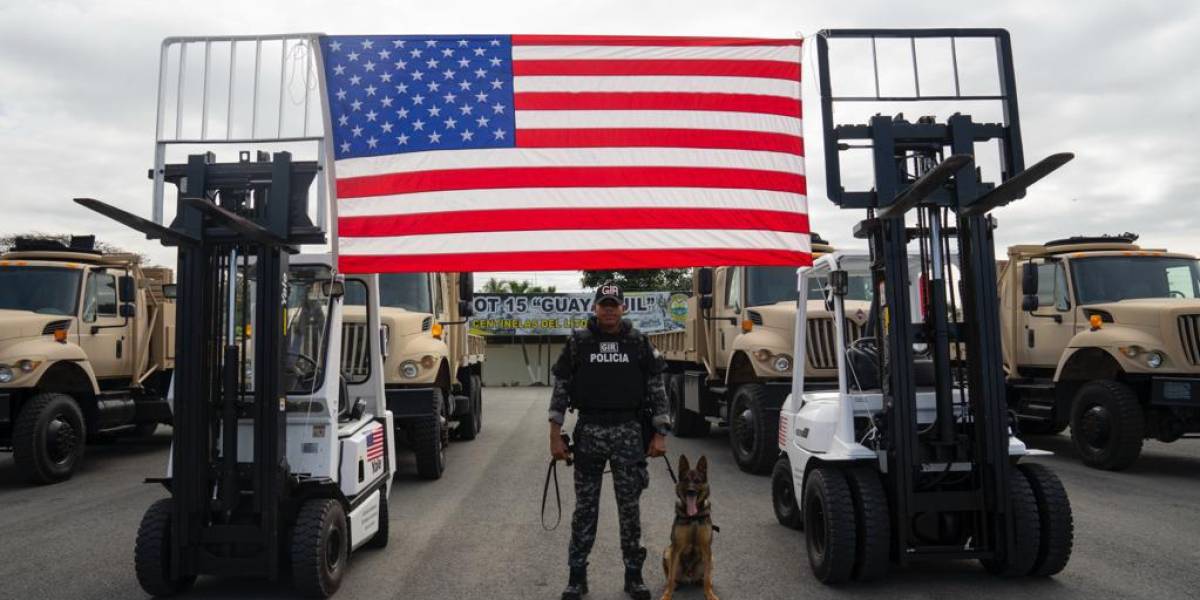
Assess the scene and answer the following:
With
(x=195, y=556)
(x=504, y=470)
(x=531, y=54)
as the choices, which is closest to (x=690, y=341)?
(x=504, y=470)

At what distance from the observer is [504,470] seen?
414 inches

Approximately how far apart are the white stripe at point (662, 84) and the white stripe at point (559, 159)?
0.50 m

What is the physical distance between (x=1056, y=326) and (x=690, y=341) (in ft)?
16.9

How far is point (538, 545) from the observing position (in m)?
6.60

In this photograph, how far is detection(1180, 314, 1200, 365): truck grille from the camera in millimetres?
9570

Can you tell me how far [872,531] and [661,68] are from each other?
369 cm

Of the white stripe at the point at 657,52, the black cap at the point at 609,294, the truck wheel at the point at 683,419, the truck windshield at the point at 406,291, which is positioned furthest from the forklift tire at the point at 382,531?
the truck wheel at the point at 683,419

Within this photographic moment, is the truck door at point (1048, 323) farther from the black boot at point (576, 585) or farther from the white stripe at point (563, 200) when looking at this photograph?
the black boot at point (576, 585)

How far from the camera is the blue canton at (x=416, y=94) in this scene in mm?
6078

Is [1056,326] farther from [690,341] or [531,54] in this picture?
[531,54]

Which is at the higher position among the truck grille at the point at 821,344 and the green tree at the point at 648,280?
the green tree at the point at 648,280

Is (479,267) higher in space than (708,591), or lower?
higher

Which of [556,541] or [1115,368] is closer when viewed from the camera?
[556,541]

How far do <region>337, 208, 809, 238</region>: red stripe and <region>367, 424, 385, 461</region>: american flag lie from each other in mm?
1501
